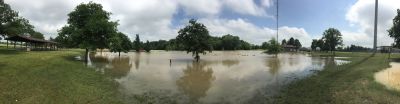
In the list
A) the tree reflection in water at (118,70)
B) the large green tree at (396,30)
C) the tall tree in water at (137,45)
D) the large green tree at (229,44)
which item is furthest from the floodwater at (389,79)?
the large green tree at (229,44)

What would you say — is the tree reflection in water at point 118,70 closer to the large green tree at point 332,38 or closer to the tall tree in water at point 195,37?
the tall tree in water at point 195,37

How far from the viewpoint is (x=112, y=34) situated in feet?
174

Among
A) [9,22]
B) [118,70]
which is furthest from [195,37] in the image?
[9,22]

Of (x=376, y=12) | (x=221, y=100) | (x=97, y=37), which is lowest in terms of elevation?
(x=221, y=100)

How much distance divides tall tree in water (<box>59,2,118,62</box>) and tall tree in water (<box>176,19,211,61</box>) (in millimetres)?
13548

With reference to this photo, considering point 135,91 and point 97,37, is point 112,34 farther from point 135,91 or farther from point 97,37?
point 135,91

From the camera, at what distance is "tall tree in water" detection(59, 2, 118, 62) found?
51000 millimetres

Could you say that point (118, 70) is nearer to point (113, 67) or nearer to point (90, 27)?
point (113, 67)

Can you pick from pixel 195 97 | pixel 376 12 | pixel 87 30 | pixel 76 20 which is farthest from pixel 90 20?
pixel 376 12

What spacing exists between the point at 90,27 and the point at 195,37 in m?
19.3

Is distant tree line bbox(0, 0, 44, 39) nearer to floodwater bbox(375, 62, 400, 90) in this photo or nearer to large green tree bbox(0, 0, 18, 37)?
large green tree bbox(0, 0, 18, 37)

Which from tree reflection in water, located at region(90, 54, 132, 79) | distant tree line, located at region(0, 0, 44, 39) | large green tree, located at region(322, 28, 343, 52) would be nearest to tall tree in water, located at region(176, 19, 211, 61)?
tree reflection in water, located at region(90, 54, 132, 79)

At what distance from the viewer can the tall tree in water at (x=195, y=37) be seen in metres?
60.1

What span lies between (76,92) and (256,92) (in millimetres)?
11108
